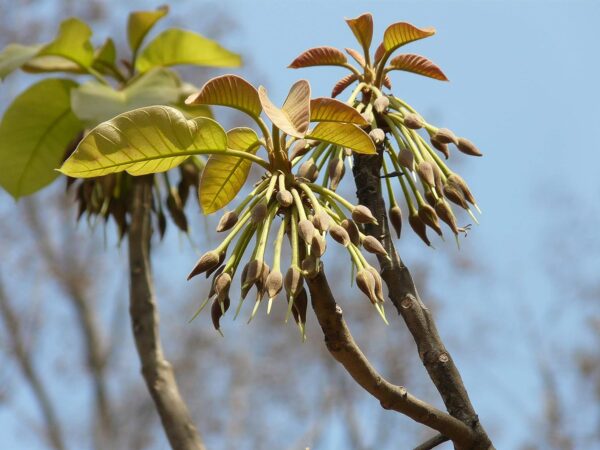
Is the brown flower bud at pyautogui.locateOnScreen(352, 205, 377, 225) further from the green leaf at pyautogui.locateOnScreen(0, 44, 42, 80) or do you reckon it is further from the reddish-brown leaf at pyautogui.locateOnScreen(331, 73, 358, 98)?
the green leaf at pyautogui.locateOnScreen(0, 44, 42, 80)

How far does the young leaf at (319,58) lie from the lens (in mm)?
1438

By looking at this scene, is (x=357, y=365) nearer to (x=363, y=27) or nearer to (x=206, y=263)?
(x=206, y=263)

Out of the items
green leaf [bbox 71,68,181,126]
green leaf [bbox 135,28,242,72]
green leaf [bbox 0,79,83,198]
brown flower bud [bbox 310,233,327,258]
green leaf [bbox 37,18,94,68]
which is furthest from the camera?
green leaf [bbox 135,28,242,72]

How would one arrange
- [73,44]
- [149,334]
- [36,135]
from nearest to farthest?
1. [149,334]
2. [36,135]
3. [73,44]

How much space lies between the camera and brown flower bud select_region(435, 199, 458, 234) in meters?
1.30

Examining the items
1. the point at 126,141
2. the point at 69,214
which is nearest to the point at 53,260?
the point at 69,214

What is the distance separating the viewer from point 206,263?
116 centimetres

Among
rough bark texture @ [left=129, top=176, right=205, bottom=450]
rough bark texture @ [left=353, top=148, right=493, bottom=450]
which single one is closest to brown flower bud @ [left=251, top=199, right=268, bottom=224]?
rough bark texture @ [left=353, top=148, right=493, bottom=450]

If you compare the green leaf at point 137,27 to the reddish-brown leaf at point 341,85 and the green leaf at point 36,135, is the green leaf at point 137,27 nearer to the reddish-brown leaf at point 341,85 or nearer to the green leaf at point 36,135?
the green leaf at point 36,135

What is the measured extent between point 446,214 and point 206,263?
0.38 m

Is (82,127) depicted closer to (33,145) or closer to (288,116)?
(33,145)

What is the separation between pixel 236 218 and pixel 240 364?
10.8 m

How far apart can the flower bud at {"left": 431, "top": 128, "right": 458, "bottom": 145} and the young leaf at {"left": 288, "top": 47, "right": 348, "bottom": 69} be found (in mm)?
226

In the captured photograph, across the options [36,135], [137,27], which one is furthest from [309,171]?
[137,27]
